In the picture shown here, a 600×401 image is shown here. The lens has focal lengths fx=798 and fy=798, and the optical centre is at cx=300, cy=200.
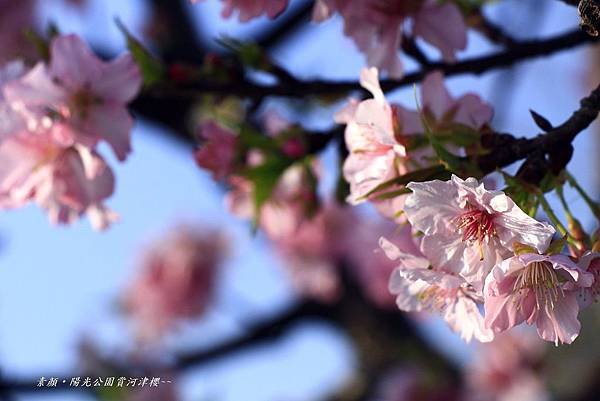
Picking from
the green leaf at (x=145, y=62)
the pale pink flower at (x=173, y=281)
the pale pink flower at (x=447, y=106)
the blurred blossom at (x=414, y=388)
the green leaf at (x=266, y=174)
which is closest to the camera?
the pale pink flower at (x=447, y=106)

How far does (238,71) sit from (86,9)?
6.85 ft

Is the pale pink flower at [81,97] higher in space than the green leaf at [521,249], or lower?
higher

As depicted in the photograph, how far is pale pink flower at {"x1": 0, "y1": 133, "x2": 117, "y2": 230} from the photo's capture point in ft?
3.13

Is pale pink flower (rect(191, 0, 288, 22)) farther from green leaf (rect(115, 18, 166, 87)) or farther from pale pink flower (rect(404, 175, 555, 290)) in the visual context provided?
pale pink flower (rect(404, 175, 555, 290))

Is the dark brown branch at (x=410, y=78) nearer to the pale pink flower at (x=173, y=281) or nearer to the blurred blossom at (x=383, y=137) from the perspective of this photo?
the blurred blossom at (x=383, y=137)

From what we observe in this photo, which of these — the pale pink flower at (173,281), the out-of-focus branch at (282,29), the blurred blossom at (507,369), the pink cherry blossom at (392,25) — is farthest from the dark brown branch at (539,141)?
the pale pink flower at (173,281)

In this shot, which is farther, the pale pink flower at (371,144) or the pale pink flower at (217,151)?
Answer: the pale pink flower at (217,151)

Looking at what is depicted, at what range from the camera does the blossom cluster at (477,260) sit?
666 mm

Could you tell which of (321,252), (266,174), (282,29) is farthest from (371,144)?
(321,252)

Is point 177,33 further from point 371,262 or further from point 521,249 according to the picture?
point 521,249

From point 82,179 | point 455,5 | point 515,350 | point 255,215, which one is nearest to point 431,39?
point 455,5

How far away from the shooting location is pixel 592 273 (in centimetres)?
68

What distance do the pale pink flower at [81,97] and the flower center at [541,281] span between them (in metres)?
0.49

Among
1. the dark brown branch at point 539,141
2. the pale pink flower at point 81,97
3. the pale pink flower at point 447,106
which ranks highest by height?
the pale pink flower at point 81,97
